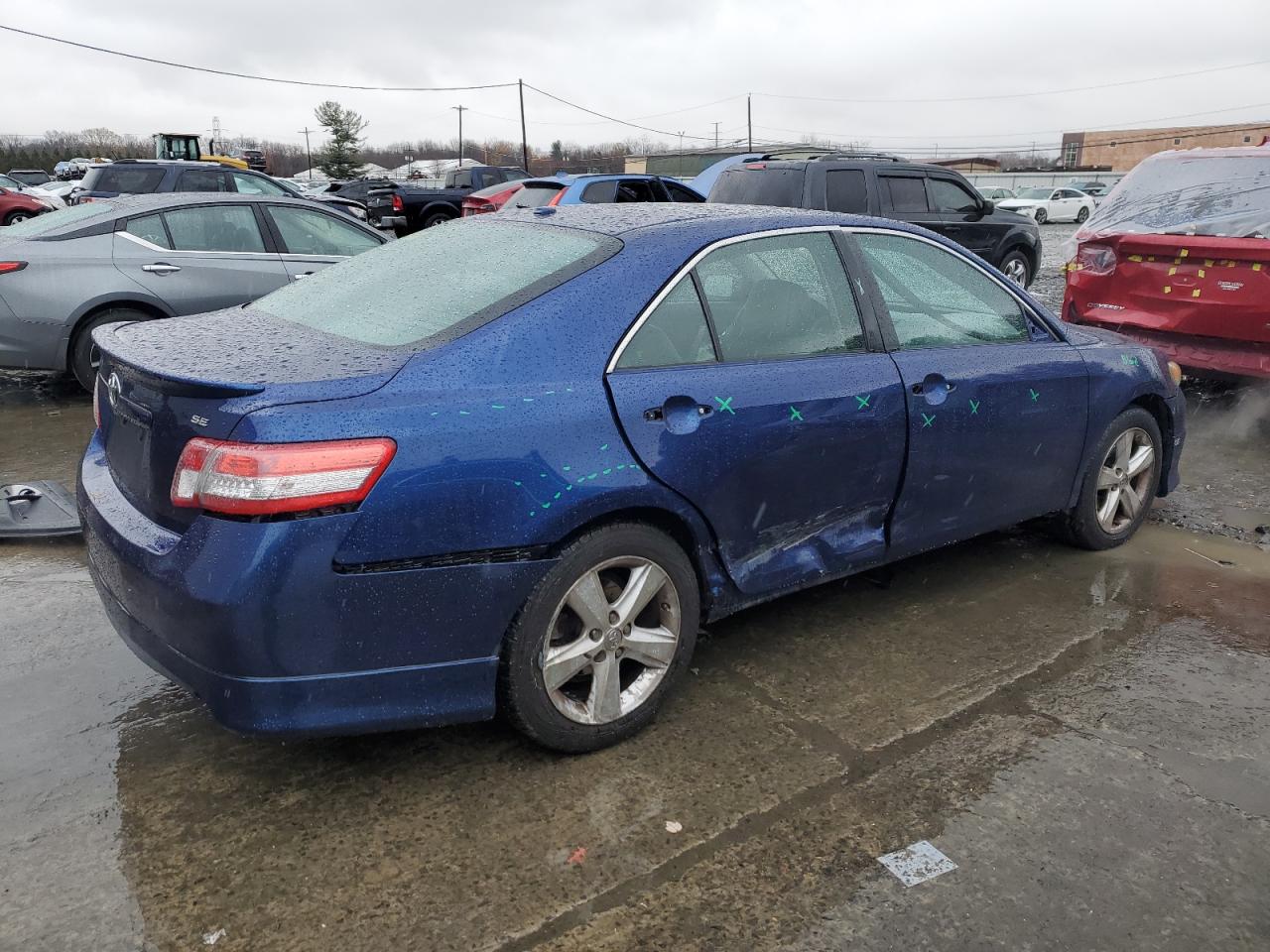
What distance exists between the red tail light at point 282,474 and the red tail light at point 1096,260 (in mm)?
6433

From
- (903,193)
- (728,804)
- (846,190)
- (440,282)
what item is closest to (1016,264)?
(903,193)

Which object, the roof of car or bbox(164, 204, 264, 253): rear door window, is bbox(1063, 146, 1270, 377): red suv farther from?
bbox(164, 204, 264, 253): rear door window

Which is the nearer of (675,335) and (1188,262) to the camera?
(675,335)

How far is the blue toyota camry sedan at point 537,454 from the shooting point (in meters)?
2.44

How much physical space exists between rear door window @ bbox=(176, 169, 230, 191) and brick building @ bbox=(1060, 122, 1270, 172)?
71.7m

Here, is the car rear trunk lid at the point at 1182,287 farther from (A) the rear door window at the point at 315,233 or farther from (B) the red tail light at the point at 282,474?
(B) the red tail light at the point at 282,474

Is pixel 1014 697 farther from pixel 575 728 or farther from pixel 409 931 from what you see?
pixel 409 931

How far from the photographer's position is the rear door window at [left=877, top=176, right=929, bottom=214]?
10852 millimetres

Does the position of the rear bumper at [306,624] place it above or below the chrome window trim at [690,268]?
below

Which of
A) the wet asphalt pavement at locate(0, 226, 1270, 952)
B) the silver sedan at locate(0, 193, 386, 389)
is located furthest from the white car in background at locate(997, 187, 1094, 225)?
the wet asphalt pavement at locate(0, 226, 1270, 952)

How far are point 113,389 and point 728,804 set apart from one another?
209 centimetres

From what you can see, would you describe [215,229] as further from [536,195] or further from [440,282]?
[536,195]

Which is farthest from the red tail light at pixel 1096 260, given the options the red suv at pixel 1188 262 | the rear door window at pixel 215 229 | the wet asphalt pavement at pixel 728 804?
the rear door window at pixel 215 229

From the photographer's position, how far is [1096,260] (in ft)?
24.3
